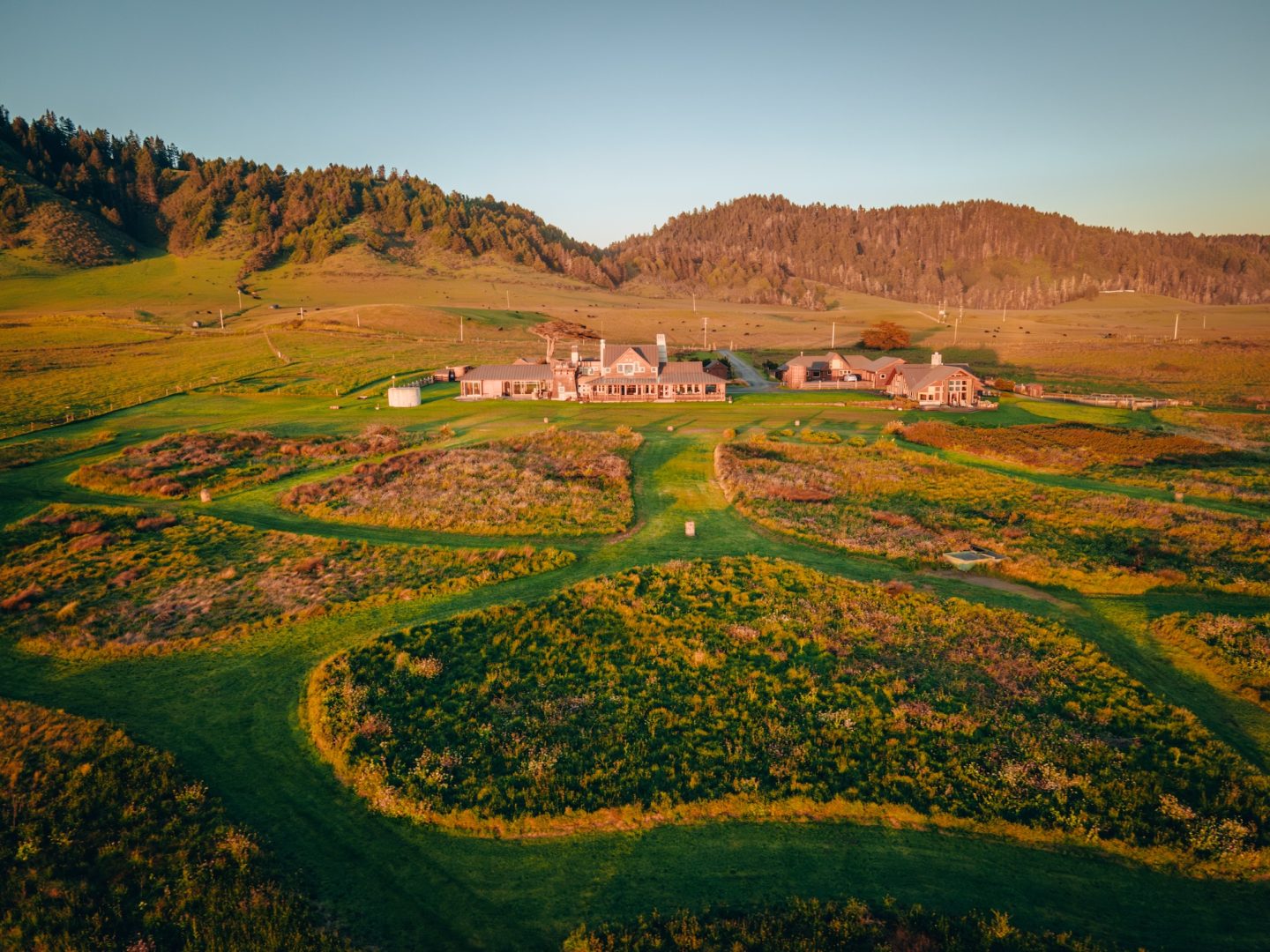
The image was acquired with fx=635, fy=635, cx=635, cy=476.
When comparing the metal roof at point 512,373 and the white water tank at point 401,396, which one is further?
the metal roof at point 512,373

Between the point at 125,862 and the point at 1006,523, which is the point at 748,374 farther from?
the point at 125,862

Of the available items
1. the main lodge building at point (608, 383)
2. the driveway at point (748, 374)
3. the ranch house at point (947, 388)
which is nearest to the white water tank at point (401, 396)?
the main lodge building at point (608, 383)

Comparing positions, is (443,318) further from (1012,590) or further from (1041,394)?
(1012,590)

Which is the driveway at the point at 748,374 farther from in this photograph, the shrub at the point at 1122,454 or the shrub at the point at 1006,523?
the shrub at the point at 1006,523

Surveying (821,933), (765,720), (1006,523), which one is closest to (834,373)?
(1006,523)

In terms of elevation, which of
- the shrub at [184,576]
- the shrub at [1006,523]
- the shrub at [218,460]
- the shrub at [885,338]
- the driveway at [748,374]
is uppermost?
the shrub at [885,338]

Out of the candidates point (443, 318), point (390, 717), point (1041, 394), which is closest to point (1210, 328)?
point (1041, 394)

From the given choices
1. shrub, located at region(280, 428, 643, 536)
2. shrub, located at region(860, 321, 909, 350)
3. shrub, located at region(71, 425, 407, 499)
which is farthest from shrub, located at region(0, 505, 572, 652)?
shrub, located at region(860, 321, 909, 350)

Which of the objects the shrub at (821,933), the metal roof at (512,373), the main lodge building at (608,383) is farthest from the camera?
the metal roof at (512,373)
